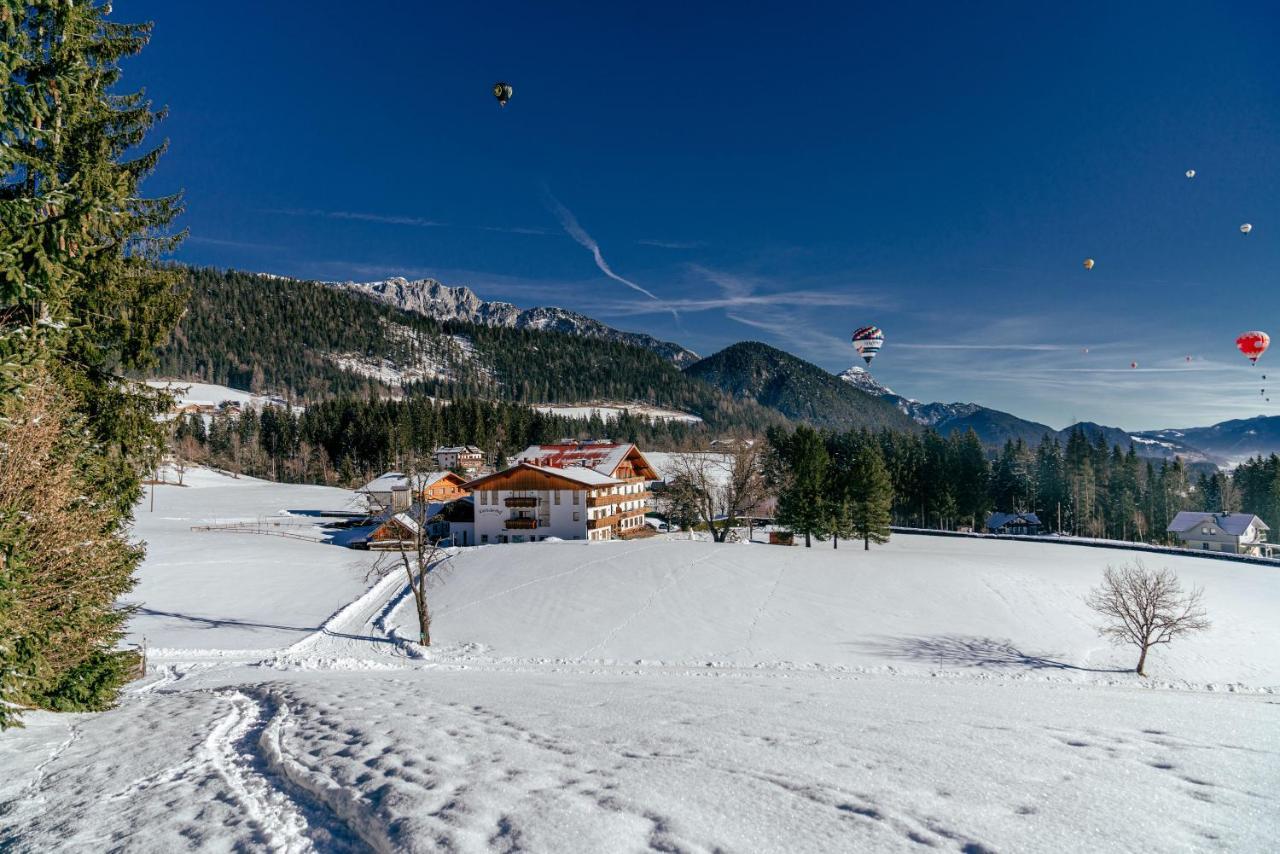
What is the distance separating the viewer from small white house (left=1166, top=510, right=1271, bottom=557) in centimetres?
6831

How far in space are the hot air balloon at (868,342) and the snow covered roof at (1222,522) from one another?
54156 mm

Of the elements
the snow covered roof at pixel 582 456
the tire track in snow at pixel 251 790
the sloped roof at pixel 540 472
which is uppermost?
the snow covered roof at pixel 582 456

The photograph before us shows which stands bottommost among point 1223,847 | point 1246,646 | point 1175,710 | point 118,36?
point 1246,646

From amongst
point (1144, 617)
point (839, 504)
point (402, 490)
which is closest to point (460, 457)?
point (402, 490)

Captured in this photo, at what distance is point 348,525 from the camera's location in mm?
66375

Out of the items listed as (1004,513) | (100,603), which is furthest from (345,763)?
(1004,513)

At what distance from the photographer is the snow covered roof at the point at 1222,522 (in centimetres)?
6875

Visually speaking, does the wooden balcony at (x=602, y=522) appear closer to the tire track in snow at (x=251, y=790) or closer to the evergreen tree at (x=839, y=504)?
the evergreen tree at (x=839, y=504)

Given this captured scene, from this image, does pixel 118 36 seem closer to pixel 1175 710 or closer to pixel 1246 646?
pixel 1175 710

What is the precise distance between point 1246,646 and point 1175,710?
24077 mm

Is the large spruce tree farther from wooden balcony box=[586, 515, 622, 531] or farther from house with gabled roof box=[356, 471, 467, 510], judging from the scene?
house with gabled roof box=[356, 471, 467, 510]

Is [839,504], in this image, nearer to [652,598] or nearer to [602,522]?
[602,522]

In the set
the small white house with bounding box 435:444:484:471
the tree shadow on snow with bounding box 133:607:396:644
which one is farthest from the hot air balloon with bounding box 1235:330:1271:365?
the small white house with bounding box 435:444:484:471

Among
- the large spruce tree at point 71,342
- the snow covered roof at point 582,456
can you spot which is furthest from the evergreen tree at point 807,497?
the large spruce tree at point 71,342
